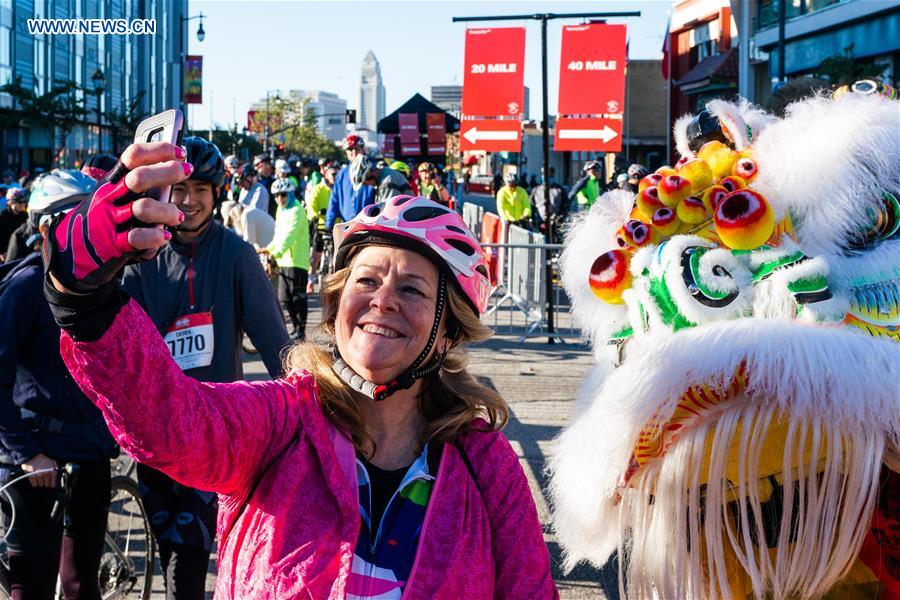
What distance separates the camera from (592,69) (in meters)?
10.3

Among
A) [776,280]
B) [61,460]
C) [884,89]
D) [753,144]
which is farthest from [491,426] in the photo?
[61,460]

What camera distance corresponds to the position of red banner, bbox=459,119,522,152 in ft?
37.1

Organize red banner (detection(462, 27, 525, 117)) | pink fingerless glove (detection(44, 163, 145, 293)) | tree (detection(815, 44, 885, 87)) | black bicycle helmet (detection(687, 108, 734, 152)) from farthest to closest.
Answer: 1. tree (detection(815, 44, 885, 87))
2. red banner (detection(462, 27, 525, 117))
3. black bicycle helmet (detection(687, 108, 734, 152))
4. pink fingerless glove (detection(44, 163, 145, 293))

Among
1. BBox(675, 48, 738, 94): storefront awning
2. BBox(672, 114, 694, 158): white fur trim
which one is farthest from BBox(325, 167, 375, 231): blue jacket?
BBox(675, 48, 738, 94): storefront awning

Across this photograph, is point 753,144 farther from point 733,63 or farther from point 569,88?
point 733,63

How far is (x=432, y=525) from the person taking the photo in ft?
6.49

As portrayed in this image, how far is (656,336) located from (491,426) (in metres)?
0.45

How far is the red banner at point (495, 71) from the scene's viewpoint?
10766 millimetres

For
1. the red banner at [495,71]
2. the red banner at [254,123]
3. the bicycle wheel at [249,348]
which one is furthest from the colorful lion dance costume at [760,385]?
the red banner at [254,123]

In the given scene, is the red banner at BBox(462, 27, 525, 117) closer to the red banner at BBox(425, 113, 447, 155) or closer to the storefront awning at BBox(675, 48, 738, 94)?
the storefront awning at BBox(675, 48, 738, 94)

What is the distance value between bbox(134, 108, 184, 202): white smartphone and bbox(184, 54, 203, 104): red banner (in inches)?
1848

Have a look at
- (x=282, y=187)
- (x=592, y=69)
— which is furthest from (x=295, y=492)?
(x=282, y=187)

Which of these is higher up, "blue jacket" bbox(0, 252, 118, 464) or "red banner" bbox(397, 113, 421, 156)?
"red banner" bbox(397, 113, 421, 156)

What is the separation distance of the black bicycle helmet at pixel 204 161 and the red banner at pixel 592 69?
693cm
